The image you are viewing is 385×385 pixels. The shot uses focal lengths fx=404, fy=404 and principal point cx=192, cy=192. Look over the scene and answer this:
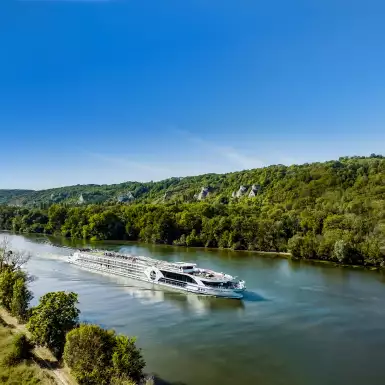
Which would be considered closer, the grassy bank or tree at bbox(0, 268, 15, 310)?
the grassy bank

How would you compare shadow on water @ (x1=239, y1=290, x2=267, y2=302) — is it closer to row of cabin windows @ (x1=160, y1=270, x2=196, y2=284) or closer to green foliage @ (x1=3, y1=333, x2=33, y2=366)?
row of cabin windows @ (x1=160, y1=270, x2=196, y2=284)

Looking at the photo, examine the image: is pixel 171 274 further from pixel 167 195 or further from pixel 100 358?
pixel 167 195

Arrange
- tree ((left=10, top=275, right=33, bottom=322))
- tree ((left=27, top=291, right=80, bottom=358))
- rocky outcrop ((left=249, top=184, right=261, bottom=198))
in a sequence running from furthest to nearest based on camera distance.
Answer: rocky outcrop ((left=249, top=184, right=261, bottom=198)) < tree ((left=10, top=275, right=33, bottom=322)) < tree ((left=27, top=291, right=80, bottom=358))

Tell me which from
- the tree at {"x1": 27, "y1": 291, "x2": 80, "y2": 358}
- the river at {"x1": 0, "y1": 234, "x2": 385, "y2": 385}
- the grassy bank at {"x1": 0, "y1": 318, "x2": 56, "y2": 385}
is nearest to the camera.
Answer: the grassy bank at {"x1": 0, "y1": 318, "x2": 56, "y2": 385}

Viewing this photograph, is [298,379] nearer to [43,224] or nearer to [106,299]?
[106,299]

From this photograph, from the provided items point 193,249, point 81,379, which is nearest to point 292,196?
point 193,249

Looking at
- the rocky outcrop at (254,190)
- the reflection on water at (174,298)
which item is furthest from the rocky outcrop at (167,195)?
the reflection on water at (174,298)

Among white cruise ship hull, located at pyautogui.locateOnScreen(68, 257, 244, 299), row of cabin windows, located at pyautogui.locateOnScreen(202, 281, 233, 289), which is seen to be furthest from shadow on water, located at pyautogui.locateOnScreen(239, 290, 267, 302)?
row of cabin windows, located at pyautogui.locateOnScreen(202, 281, 233, 289)
